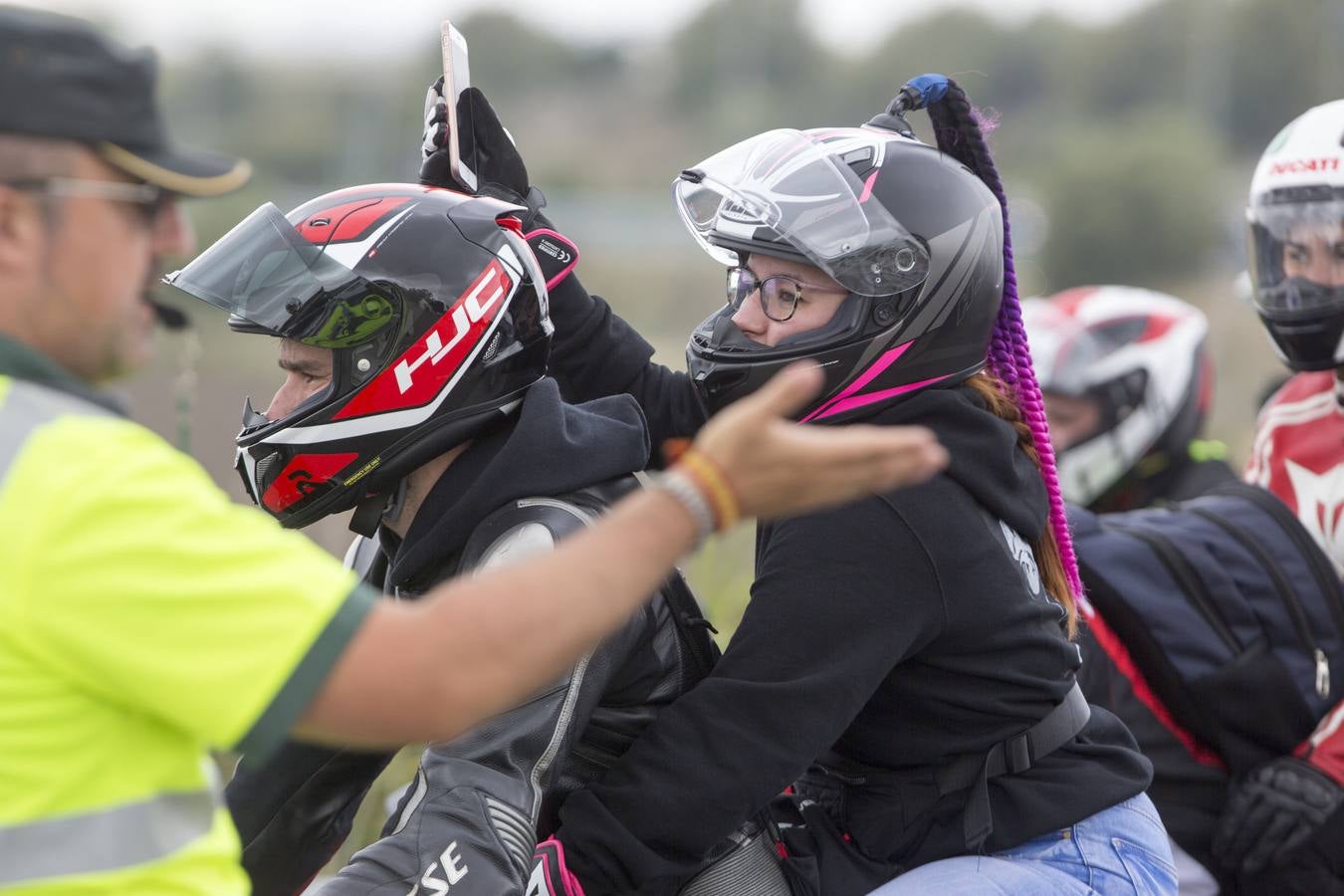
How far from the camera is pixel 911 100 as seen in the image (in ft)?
12.6

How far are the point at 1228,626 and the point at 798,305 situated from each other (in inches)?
67.0

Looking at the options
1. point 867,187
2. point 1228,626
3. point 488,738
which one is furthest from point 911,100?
point 488,738

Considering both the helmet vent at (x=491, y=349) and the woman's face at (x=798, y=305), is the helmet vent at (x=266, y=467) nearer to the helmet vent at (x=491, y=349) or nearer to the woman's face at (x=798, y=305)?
the helmet vent at (x=491, y=349)

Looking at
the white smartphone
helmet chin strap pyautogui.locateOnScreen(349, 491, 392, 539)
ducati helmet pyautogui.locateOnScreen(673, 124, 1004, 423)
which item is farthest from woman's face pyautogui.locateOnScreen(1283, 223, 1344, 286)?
helmet chin strap pyautogui.locateOnScreen(349, 491, 392, 539)

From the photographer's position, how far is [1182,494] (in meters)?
6.68

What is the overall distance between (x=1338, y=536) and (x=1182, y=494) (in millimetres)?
2083

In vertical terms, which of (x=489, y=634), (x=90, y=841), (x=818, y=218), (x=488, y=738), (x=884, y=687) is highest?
(x=818, y=218)

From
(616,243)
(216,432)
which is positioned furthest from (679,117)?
(216,432)

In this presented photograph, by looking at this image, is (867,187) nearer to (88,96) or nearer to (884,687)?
(884,687)

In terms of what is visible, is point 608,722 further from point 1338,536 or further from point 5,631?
point 1338,536

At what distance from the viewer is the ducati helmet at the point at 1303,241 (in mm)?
4812

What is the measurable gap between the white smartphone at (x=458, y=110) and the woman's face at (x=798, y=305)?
0.85 m

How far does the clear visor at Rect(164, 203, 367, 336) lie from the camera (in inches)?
130

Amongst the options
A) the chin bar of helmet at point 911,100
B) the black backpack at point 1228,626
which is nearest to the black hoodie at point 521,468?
the chin bar of helmet at point 911,100
